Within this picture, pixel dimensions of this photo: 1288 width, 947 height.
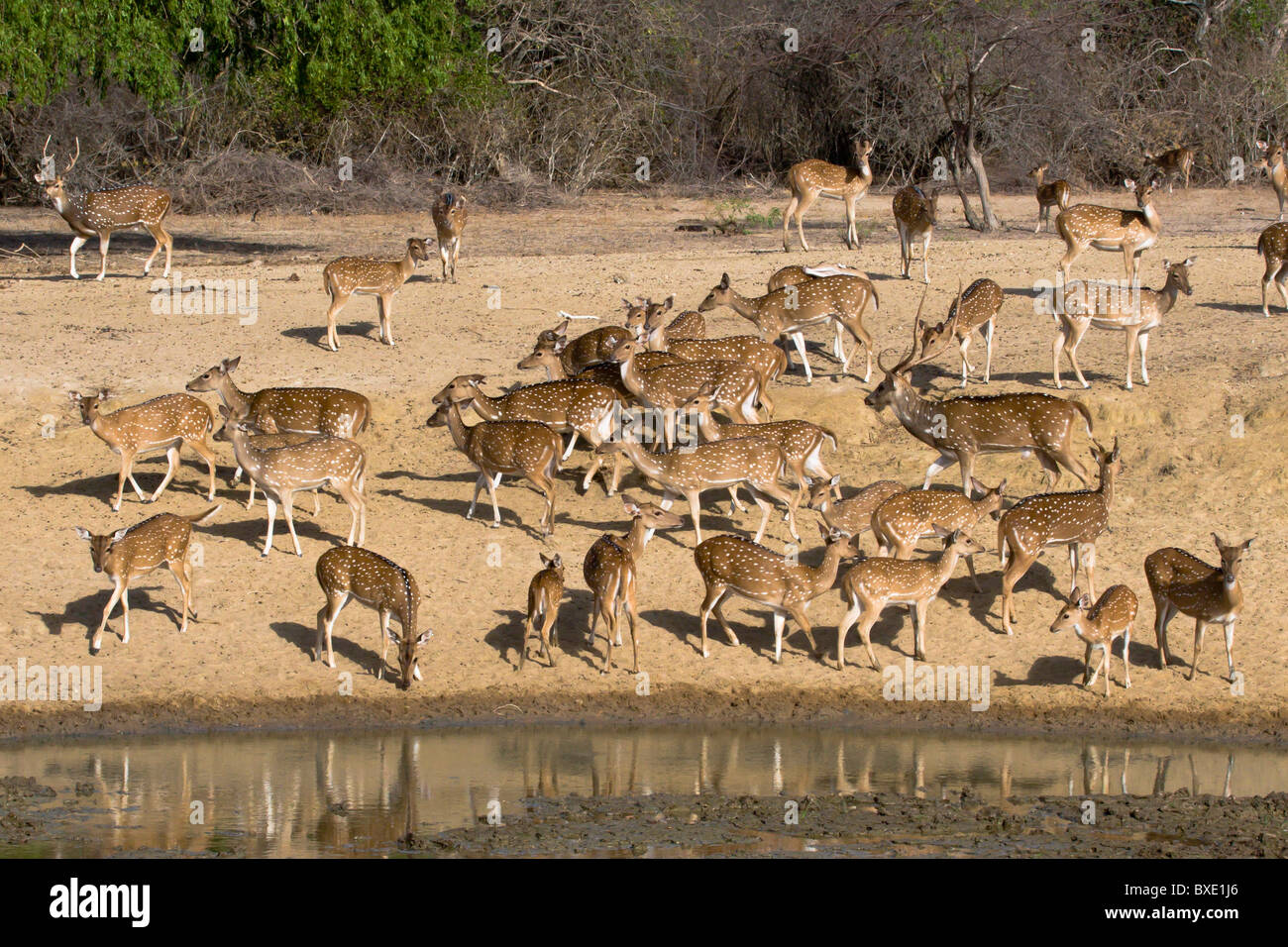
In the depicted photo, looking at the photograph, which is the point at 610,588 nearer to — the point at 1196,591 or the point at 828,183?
the point at 1196,591

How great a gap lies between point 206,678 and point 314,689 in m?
0.82

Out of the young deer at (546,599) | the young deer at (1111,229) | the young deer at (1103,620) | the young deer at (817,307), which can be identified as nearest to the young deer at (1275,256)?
the young deer at (1111,229)

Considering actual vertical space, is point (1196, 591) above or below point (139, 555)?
below

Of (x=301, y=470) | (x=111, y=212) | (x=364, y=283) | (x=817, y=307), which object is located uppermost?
(x=111, y=212)

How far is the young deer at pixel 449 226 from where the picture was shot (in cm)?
2124

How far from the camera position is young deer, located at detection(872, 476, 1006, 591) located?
44.8 feet

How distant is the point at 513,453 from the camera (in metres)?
14.8

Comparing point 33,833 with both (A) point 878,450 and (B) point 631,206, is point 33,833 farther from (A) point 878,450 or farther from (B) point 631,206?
(B) point 631,206

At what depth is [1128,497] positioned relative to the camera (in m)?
15.4

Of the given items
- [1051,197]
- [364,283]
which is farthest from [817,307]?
[1051,197]

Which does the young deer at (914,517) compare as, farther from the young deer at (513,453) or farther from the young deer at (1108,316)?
the young deer at (1108,316)

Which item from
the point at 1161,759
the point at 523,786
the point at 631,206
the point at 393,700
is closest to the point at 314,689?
the point at 393,700

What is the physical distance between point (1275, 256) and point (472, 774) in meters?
11.8

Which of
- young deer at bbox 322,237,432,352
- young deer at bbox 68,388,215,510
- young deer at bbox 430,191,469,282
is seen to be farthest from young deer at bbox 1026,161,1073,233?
young deer at bbox 68,388,215,510
